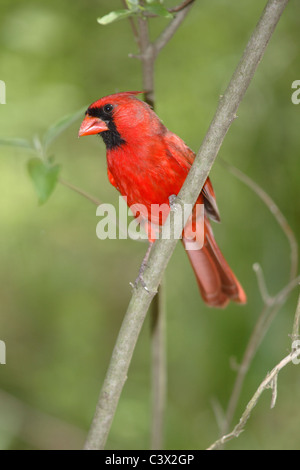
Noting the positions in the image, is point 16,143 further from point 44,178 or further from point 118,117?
point 118,117

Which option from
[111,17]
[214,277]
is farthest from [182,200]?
[214,277]

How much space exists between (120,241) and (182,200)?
2.14 meters

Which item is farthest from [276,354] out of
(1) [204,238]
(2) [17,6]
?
(2) [17,6]

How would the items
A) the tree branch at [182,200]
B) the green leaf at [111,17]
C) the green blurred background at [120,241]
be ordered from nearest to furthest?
the tree branch at [182,200], the green leaf at [111,17], the green blurred background at [120,241]

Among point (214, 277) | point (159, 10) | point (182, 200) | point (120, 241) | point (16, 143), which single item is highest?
point (120, 241)

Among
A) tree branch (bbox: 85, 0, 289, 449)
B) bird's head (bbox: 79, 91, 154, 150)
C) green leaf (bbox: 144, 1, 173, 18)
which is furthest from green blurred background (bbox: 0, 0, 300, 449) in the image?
green leaf (bbox: 144, 1, 173, 18)

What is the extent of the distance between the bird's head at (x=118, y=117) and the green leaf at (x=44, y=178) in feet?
0.54

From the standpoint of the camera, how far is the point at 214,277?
1.98m

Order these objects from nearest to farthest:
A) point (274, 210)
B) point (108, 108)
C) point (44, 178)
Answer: point (44, 178)
point (108, 108)
point (274, 210)

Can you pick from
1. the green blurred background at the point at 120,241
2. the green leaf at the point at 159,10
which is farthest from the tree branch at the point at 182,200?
the green blurred background at the point at 120,241

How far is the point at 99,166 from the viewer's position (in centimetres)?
325

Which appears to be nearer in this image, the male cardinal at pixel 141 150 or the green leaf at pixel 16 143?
the green leaf at pixel 16 143

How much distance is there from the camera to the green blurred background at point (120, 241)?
2707 mm

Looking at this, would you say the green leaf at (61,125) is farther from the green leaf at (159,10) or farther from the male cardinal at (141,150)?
Result: the green leaf at (159,10)
